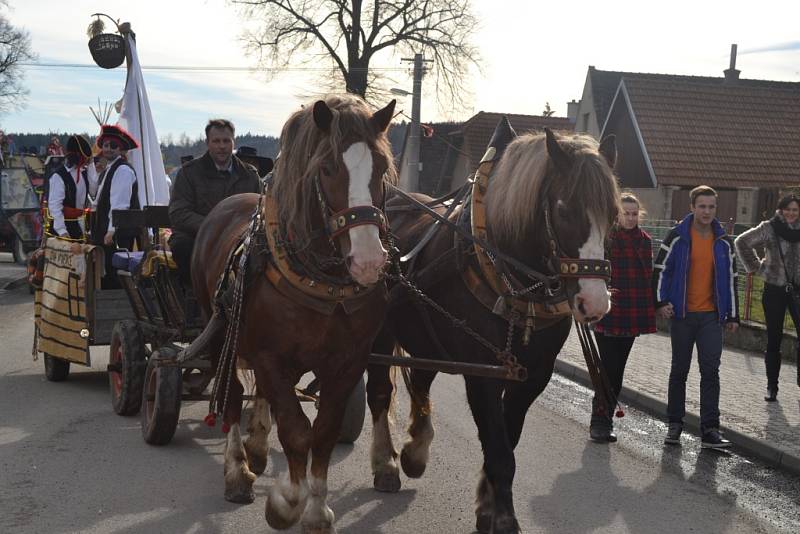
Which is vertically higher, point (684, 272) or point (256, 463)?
point (684, 272)

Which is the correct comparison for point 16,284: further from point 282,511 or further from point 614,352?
point 282,511

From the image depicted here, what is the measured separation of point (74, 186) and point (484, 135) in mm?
32517

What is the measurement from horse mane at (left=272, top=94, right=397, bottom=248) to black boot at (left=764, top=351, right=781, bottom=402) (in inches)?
218

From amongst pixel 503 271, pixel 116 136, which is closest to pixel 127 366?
pixel 116 136

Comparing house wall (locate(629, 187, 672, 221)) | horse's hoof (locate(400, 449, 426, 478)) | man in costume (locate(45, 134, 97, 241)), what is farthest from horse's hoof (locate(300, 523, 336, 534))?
house wall (locate(629, 187, 672, 221))

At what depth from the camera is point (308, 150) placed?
4043mm

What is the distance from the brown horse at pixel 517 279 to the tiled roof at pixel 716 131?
21.6m

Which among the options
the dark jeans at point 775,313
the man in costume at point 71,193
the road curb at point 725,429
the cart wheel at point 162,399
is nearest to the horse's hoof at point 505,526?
the cart wheel at point 162,399

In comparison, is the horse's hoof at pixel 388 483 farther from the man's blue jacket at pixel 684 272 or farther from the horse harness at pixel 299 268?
the man's blue jacket at pixel 684 272

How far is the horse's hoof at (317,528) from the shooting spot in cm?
432

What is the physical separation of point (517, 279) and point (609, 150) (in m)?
0.77

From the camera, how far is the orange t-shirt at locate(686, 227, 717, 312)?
6.97 metres

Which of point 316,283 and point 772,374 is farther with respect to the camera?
point 772,374

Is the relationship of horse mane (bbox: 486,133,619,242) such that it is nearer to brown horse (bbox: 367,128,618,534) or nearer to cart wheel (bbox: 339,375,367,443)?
brown horse (bbox: 367,128,618,534)
